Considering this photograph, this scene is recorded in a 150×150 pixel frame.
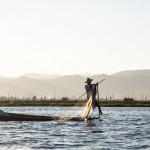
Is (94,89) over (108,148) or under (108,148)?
over

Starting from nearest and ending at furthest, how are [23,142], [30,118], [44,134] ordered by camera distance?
[23,142]
[44,134]
[30,118]

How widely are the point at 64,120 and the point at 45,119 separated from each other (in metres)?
1.89

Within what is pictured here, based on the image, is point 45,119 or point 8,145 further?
point 45,119

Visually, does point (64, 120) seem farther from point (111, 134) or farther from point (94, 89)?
point (111, 134)

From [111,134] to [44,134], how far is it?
3.73 meters

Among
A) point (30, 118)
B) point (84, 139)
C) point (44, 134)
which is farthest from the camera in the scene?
point (30, 118)

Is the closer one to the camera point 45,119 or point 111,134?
point 111,134

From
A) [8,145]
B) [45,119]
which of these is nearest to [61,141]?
[8,145]

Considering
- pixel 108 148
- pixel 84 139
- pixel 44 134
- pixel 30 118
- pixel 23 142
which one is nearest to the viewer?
pixel 108 148

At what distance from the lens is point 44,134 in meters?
25.6

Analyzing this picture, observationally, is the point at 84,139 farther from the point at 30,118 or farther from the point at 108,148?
the point at 30,118

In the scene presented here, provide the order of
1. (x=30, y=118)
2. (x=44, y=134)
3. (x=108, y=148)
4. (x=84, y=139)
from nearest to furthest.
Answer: (x=108, y=148), (x=84, y=139), (x=44, y=134), (x=30, y=118)

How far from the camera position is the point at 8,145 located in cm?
2056

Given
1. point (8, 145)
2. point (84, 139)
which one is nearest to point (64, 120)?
point (84, 139)
